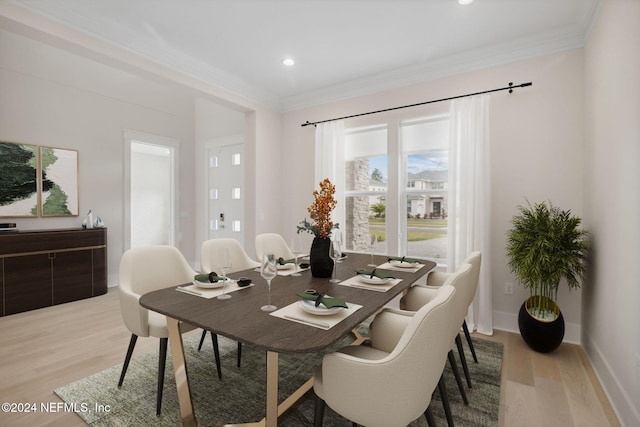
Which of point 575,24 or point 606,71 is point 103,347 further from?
point 575,24

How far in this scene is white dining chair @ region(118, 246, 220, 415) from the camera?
1896 millimetres

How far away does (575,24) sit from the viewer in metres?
2.75

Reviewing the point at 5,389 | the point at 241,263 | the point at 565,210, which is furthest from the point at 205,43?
the point at 565,210

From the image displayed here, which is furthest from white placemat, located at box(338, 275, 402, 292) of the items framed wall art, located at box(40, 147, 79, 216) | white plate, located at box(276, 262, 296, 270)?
framed wall art, located at box(40, 147, 79, 216)

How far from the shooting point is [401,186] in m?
3.85

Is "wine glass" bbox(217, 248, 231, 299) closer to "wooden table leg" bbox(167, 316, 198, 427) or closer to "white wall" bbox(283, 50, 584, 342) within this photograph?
"wooden table leg" bbox(167, 316, 198, 427)

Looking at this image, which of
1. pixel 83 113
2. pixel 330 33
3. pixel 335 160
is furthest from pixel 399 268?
pixel 83 113

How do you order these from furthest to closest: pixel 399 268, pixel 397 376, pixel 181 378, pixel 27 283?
pixel 27 283
pixel 399 268
pixel 181 378
pixel 397 376

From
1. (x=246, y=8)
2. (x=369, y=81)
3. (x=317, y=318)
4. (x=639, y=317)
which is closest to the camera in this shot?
(x=317, y=318)

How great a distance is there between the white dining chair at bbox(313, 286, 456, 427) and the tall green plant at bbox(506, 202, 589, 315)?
182cm

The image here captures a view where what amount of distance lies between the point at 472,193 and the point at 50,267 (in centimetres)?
501

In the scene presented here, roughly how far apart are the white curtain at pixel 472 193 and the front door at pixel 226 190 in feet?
11.1

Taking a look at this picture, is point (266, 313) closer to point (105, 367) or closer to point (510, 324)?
point (105, 367)

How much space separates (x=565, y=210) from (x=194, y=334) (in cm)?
370
